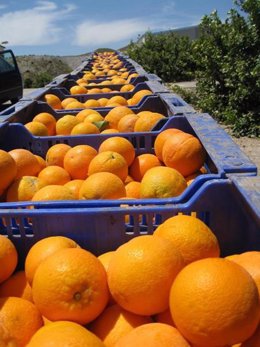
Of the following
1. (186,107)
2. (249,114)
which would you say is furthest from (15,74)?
(186,107)

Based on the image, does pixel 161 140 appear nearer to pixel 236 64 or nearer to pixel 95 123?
pixel 95 123

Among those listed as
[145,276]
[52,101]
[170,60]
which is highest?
[145,276]

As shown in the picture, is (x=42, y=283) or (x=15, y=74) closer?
(x=42, y=283)

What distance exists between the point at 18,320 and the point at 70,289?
216 millimetres

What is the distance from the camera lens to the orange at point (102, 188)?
1.78 meters

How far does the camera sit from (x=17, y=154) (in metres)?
2.21

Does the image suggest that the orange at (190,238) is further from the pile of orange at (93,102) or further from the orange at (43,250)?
the pile of orange at (93,102)

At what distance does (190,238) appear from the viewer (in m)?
1.31

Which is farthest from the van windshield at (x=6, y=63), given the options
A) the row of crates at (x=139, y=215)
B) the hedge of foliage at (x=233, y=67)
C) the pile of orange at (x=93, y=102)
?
the row of crates at (x=139, y=215)

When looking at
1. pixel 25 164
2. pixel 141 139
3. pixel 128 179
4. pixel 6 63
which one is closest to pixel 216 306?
pixel 128 179

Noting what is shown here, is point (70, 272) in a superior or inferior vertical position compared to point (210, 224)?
superior

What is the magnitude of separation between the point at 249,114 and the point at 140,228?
6918 millimetres

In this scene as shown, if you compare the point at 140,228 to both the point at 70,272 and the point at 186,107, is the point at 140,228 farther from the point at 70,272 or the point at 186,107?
the point at 186,107

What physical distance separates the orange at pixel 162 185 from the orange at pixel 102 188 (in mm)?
125
